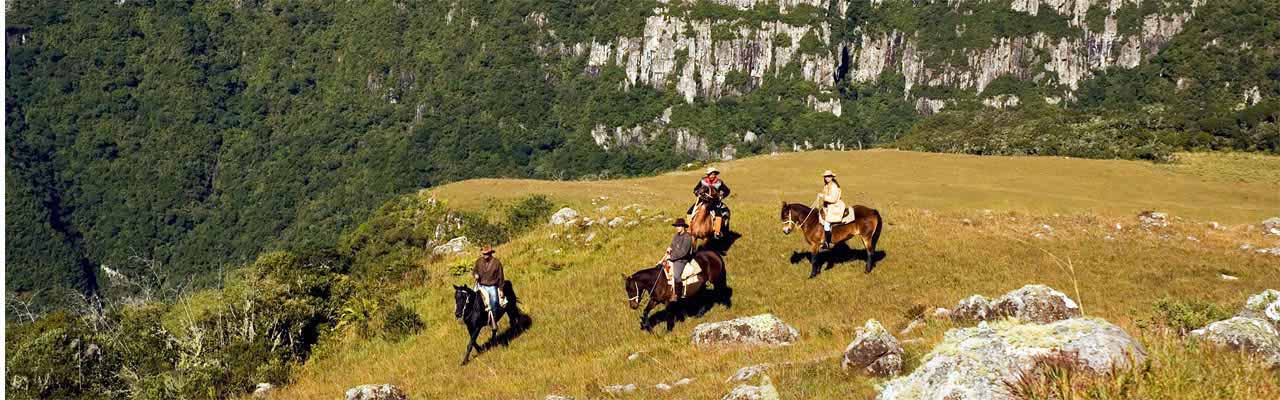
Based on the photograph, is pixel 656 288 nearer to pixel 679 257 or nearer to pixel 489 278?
pixel 679 257

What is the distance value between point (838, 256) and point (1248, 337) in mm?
13794

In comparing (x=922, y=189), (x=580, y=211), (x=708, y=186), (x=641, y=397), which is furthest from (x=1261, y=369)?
(x=922, y=189)

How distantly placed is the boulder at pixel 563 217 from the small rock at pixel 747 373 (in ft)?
60.9

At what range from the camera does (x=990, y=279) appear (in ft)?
65.2

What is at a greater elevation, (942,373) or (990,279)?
(942,373)

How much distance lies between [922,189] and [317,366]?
30.2 metres

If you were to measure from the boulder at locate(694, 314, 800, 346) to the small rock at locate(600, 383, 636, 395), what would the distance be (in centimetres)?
265

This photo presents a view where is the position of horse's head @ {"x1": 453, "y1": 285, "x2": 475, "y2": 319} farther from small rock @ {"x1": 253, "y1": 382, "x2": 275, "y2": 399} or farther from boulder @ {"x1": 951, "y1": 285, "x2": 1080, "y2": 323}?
boulder @ {"x1": 951, "y1": 285, "x2": 1080, "y2": 323}

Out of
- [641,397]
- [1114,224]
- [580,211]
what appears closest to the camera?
[641,397]

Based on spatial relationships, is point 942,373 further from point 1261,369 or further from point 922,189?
point 922,189

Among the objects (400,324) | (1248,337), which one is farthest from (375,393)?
(1248,337)

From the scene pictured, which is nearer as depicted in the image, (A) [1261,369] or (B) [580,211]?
(A) [1261,369]

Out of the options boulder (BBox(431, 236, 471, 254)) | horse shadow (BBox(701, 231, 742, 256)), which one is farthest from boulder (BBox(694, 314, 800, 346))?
boulder (BBox(431, 236, 471, 254))

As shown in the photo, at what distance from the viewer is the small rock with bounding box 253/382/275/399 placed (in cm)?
1714
